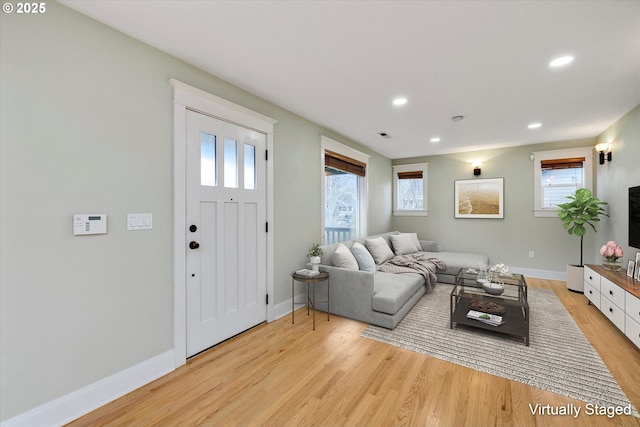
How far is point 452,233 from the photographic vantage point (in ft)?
19.0

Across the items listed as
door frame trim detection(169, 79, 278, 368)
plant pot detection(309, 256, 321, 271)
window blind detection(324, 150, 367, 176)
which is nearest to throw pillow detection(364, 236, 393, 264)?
window blind detection(324, 150, 367, 176)

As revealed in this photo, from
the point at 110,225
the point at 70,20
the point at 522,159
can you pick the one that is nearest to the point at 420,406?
the point at 110,225

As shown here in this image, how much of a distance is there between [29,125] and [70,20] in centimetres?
72

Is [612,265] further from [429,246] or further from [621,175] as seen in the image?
[429,246]

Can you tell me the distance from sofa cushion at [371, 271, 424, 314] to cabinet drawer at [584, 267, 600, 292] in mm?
1932

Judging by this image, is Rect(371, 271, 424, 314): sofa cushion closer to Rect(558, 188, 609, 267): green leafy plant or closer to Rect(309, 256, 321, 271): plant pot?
Rect(309, 256, 321, 271): plant pot

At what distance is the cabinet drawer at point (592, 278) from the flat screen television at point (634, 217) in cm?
49

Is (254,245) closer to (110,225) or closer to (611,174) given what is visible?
(110,225)

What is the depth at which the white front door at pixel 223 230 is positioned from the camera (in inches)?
91.8

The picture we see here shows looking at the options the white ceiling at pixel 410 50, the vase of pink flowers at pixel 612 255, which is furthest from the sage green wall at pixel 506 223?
the white ceiling at pixel 410 50

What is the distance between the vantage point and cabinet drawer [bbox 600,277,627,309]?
262 cm

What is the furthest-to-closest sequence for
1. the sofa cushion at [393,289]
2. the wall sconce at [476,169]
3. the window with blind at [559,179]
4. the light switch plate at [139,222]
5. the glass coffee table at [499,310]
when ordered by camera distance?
1. the wall sconce at [476,169]
2. the window with blind at [559,179]
3. the sofa cushion at [393,289]
4. the glass coffee table at [499,310]
5. the light switch plate at [139,222]

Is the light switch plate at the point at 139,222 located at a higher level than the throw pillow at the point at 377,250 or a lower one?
higher

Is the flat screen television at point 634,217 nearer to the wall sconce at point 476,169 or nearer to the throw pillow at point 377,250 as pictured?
the wall sconce at point 476,169
